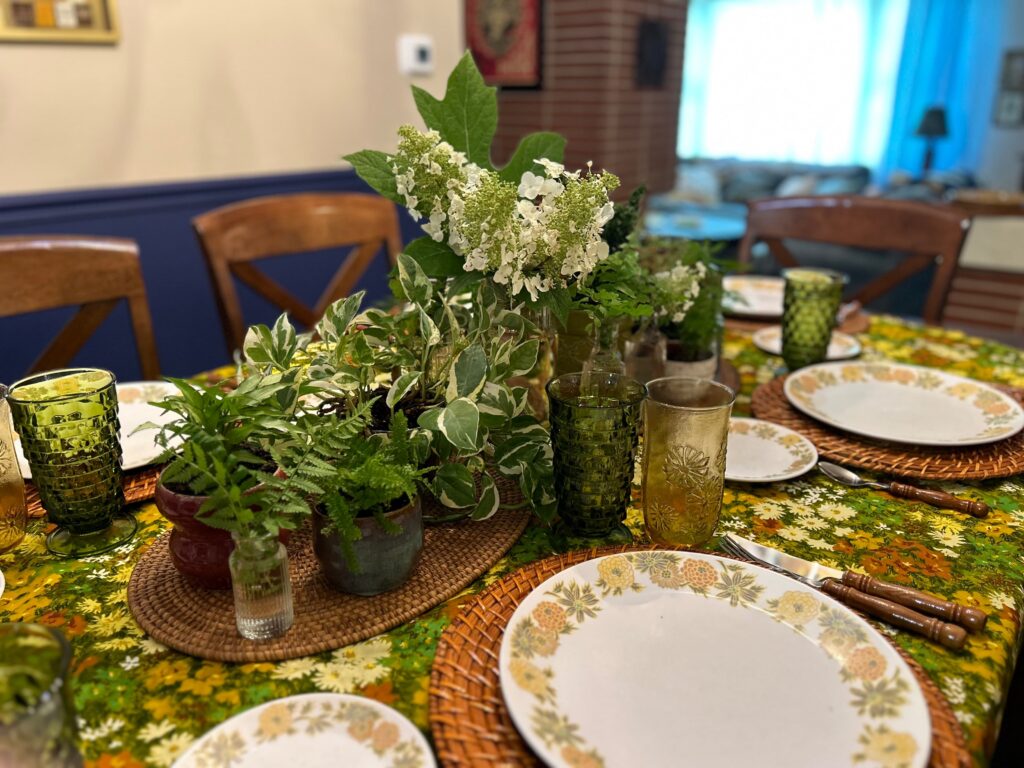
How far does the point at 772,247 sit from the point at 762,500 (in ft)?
3.93

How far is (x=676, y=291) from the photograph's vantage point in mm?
942

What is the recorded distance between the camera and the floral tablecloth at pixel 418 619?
1.75 feet

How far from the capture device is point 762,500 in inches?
32.4

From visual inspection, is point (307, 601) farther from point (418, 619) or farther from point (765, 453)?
→ point (765, 453)

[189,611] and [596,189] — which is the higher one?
[596,189]

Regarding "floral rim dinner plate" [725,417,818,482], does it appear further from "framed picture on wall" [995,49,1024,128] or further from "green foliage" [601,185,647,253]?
"framed picture on wall" [995,49,1024,128]

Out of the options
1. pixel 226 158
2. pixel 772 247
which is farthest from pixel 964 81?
pixel 226 158

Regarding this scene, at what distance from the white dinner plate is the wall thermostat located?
4.93 feet

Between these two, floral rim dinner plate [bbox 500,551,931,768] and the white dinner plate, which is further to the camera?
the white dinner plate

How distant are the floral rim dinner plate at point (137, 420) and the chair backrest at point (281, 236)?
26cm

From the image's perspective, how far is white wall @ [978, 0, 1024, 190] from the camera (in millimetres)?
6633

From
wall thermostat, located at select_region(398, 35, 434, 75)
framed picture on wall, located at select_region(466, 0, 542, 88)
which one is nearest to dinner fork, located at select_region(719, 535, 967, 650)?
wall thermostat, located at select_region(398, 35, 434, 75)

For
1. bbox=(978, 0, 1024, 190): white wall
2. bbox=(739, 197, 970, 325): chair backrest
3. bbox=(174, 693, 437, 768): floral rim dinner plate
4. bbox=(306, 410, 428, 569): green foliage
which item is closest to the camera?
bbox=(174, 693, 437, 768): floral rim dinner plate

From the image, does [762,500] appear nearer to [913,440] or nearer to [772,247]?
[913,440]
